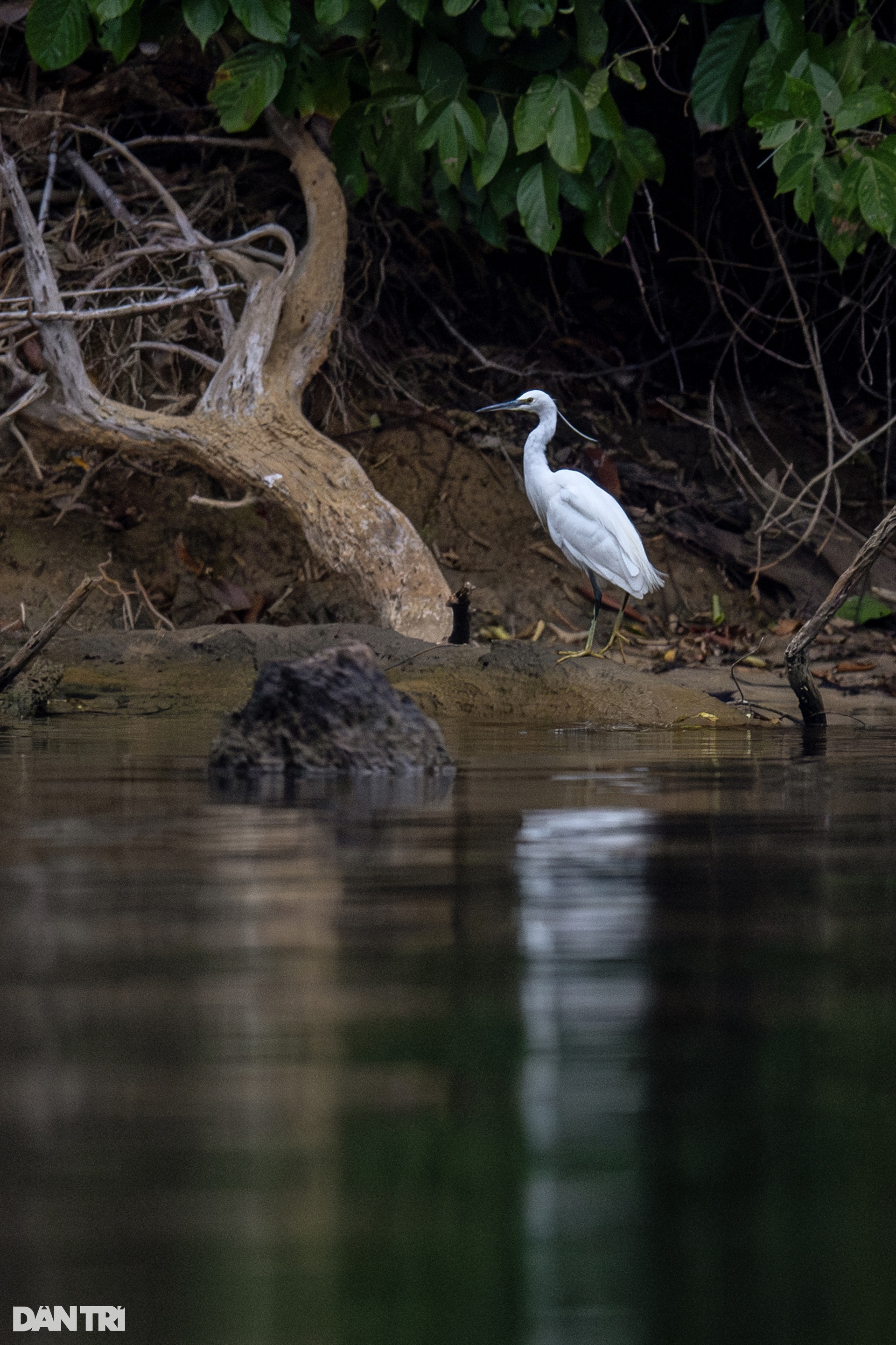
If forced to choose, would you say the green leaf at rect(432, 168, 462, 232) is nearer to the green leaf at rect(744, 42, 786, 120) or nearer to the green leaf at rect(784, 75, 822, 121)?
the green leaf at rect(744, 42, 786, 120)

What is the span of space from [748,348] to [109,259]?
4.40 metres

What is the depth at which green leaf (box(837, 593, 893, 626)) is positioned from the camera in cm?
838

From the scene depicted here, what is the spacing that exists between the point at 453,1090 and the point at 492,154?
19.8 feet

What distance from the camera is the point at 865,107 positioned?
A: 6090mm

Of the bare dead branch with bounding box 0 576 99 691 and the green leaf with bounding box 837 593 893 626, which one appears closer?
the bare dead branch with bounding box 0 576 99 691

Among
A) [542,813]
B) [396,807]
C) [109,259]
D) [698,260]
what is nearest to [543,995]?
[542,813]

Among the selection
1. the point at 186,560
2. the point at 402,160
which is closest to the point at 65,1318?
the point at 402,160

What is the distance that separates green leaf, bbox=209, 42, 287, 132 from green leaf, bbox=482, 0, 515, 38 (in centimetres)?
91

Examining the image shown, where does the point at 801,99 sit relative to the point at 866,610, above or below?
above

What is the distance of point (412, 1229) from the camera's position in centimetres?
106

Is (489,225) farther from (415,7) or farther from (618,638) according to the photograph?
(618,638)

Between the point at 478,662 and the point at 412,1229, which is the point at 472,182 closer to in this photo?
the point at 478,662

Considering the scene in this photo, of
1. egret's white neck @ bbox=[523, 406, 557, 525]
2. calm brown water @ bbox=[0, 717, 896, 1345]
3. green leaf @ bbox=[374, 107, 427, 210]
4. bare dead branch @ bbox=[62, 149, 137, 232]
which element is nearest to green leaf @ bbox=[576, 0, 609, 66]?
green leaf @ bbox=[374, 107, 427, 210]

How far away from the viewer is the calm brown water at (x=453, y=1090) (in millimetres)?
996
